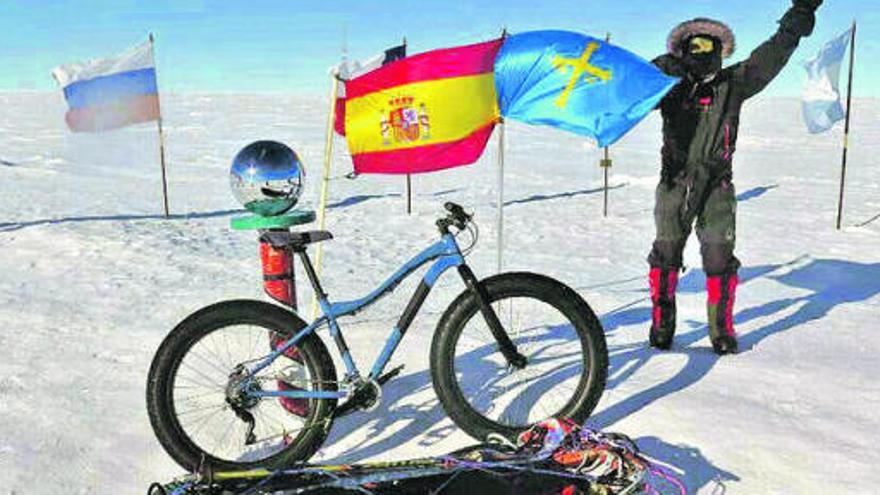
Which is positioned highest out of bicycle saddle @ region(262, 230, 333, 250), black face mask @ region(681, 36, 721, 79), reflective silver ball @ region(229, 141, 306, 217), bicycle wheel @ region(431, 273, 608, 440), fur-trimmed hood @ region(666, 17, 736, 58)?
fur-trimmed hood @ region(666, 17, 736, 58)

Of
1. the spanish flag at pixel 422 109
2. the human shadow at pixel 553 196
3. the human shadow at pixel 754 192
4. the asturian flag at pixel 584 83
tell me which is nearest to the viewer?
the asturian flag at pixel 584 83

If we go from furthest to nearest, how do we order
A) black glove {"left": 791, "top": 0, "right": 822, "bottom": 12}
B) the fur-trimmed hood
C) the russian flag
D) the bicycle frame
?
the russian flag
the fur-trimmed hood
black glove {"left": 791, "top": 0, "right": 822, "bottom": 12}
the bicycle frame

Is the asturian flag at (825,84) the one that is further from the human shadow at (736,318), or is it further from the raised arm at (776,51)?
the raised arm at (776,51)

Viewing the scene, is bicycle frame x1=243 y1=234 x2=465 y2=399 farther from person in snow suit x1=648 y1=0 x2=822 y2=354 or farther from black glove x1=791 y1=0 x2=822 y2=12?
black glove x1=791 y1=0 x2=822 y2=12


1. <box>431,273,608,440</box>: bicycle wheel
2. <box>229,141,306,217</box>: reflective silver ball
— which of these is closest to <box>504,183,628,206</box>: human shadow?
<box>431,273,608,440</box>: bicycle wheel

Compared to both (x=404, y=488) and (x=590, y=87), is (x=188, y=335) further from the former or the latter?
(x=590, y=87)

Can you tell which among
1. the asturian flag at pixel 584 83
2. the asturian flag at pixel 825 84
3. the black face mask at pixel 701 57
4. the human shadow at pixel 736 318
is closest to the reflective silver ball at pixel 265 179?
the asturian flag at pixel 584 83

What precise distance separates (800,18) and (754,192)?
41.4 feet

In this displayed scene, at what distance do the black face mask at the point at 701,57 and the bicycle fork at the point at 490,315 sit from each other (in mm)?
2462

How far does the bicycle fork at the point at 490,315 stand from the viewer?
3.34 m

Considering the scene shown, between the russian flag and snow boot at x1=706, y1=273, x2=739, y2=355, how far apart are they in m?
10.4

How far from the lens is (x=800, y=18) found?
4602 mm

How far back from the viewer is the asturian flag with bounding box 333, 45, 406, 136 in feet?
15.2

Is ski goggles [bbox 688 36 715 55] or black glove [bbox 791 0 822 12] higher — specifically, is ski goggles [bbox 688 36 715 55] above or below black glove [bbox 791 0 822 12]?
below
